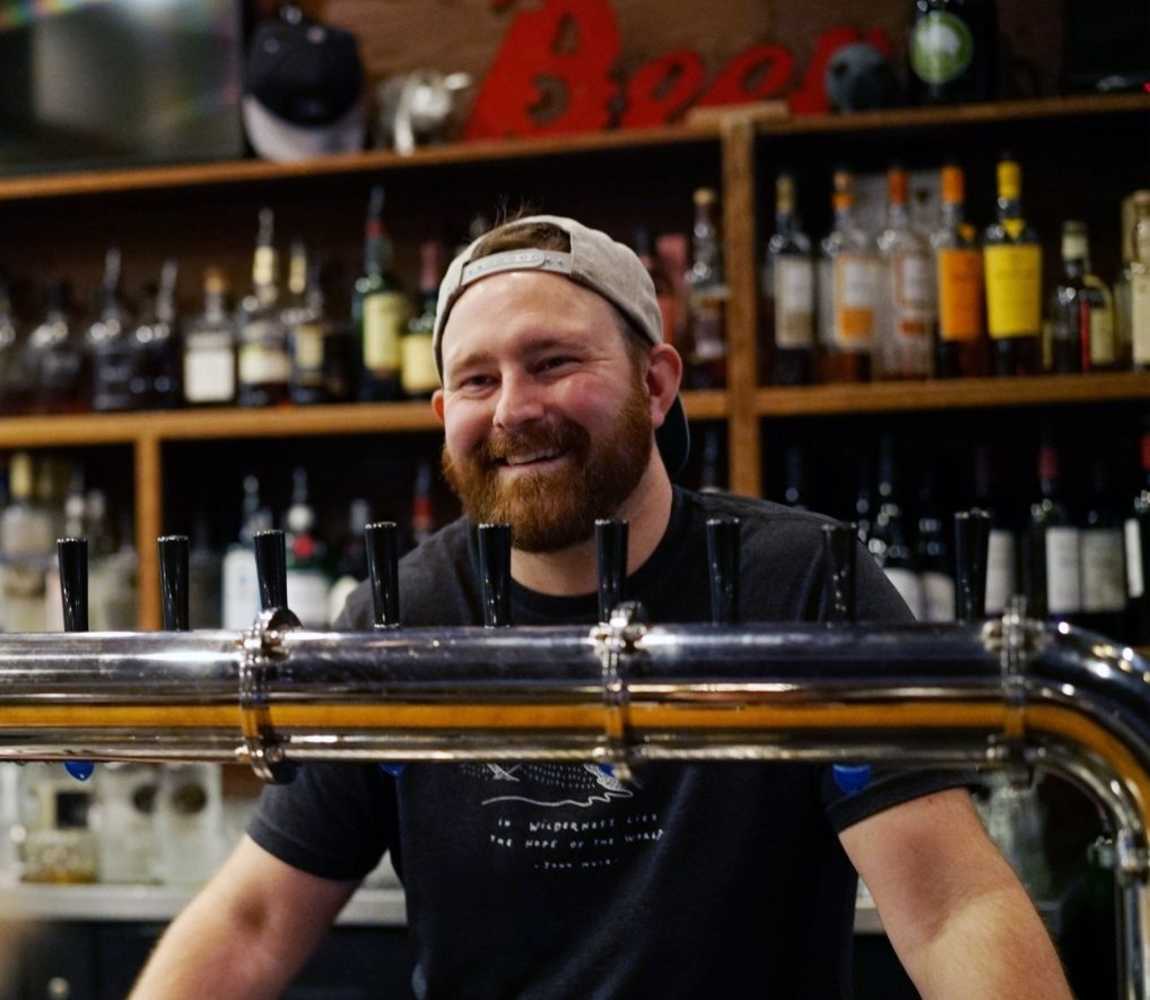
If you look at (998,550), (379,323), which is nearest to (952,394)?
(998,550)

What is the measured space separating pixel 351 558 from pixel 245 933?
153cm

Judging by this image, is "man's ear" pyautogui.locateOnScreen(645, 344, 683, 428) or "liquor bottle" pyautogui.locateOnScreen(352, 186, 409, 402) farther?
"liquor bottle" pyautogui.locateOnScreen(352, 186, 409, 402)

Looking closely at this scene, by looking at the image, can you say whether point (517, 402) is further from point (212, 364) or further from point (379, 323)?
point (212, 364)

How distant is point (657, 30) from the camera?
9.14ft

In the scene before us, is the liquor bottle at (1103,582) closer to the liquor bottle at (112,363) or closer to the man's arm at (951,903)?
the man's arm at (951,903)

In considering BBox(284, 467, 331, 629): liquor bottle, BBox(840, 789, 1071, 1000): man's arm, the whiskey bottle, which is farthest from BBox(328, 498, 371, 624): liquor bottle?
BBox(840, 789, 1071, 1000): man's arm

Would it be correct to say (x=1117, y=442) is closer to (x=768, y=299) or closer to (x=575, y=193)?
(x=768, y=299)

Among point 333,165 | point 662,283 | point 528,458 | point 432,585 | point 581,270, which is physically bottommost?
point 432,585

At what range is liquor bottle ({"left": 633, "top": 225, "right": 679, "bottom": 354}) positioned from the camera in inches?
101

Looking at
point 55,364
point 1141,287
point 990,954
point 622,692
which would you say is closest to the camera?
point 622,692

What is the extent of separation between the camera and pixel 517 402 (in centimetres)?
120

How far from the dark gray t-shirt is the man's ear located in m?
0.15

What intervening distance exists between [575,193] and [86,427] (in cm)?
97

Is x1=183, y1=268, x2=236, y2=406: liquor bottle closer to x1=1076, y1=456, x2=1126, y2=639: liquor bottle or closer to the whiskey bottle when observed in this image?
the whiskey bottle
